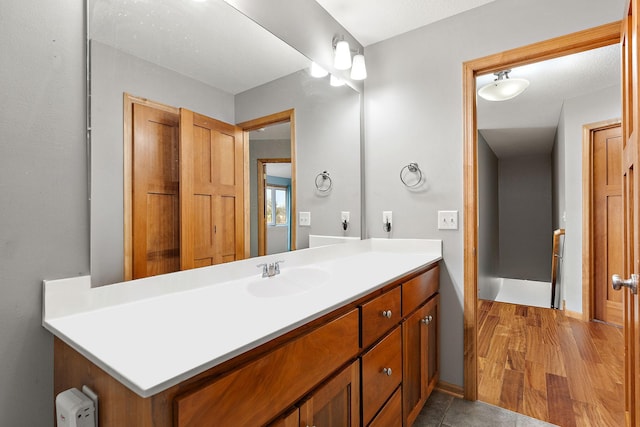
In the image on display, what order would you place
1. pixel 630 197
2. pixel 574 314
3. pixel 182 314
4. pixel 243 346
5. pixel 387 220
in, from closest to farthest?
pixel 243 346 → pixel 182 314 → pixel 630 197 → pixel 387 220 → pixel 574 314

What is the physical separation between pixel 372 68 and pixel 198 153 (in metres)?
1.55

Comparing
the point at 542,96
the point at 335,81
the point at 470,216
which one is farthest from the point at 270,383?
the point at 542,96

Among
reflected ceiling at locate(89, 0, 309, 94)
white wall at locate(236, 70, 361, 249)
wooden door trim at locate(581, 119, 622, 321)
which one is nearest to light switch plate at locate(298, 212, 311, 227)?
white wall at locate(236, 70, 361, 249)

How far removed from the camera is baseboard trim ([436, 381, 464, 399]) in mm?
1912

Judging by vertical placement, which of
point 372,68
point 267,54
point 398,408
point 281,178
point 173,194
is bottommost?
point 398,408

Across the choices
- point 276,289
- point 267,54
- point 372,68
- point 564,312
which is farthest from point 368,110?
point 564,312

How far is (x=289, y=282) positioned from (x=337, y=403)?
1.96 ft

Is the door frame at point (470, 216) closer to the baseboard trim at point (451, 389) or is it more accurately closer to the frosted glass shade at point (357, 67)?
the baseboard trim at point (451, 389)

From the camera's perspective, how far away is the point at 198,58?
124cm

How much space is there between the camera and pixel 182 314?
924 mm

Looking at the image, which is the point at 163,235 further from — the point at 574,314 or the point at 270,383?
the point at 574,314

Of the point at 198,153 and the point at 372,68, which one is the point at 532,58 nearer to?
the point at 372,68

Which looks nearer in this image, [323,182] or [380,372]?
[380,372]

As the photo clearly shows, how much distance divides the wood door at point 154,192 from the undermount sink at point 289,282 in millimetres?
358
